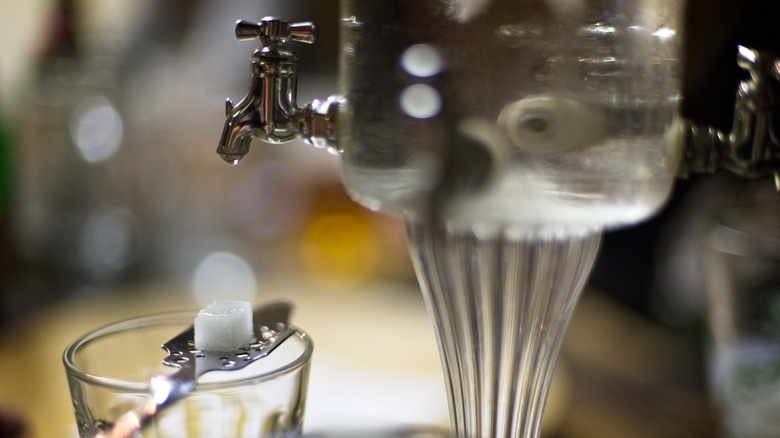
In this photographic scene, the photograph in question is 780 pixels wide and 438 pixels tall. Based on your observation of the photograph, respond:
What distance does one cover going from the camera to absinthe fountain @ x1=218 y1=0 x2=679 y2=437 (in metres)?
0.21

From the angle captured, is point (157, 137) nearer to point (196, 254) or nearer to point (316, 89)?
point (196, 254)

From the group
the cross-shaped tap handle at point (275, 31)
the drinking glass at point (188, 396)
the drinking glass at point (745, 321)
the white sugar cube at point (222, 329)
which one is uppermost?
the cross-shaped tap handle at point (275, 31)

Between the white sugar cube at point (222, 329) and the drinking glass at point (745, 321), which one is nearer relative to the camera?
the white sugar cube at point (222, 329)

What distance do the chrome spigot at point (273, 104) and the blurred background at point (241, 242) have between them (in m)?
0.22

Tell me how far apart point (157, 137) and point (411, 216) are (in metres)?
0.69

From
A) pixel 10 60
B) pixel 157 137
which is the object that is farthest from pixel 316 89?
pixel 10 60

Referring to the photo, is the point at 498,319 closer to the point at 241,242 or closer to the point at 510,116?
the point at 510,116

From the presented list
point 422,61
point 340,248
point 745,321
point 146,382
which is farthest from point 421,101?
point 340,248

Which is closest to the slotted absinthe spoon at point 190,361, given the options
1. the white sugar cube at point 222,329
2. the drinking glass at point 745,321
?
the white sugar cube at point 222,329

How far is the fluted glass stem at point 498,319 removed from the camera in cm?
25

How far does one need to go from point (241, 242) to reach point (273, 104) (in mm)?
641

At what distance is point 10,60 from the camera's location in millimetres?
1037

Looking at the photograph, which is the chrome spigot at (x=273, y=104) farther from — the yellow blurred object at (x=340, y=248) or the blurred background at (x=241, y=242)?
the yellow blurred object at (x=340, y=248)

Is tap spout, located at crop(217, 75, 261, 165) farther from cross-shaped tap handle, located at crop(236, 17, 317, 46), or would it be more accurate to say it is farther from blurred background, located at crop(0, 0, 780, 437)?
blurred background, located at crop(0, 0, 780, 437)
